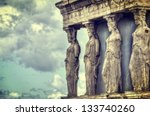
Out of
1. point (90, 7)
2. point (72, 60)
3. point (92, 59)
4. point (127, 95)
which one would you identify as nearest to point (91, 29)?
point (90, 7)

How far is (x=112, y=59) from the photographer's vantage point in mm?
9531

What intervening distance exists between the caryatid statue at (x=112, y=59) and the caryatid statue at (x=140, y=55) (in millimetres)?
236

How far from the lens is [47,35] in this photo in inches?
392

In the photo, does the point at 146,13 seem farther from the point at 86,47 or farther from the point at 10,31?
the point at 10,31

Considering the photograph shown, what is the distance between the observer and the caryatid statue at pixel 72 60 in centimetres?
993

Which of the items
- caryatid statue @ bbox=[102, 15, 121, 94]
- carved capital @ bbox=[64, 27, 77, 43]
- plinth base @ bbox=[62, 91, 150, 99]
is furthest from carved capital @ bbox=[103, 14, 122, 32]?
plinth base @ bbox=[62, 91, 150, 99]

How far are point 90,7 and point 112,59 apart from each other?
859 millimetres

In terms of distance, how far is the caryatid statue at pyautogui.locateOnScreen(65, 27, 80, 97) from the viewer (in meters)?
9.93

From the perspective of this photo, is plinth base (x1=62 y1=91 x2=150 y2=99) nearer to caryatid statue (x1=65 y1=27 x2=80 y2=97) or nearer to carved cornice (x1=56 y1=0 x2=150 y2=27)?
caryatid statue (x1=65 y1=27 x2=80 y2=97)

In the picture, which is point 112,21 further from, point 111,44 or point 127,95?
point 127,95

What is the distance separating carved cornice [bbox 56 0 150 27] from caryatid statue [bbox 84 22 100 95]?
167 mm

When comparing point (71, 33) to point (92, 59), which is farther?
point (71, 33)

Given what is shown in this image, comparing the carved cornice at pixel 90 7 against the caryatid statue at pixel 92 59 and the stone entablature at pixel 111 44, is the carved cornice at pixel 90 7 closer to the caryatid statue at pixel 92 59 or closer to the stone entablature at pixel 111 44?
the stone entablature at pixel 111 44

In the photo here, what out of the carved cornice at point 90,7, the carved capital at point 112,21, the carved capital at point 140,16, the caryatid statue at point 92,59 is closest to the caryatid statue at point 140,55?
the carved capital at point 140,16
